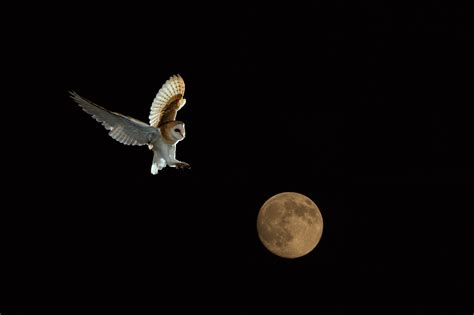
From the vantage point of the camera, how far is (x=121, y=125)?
5.13 meters

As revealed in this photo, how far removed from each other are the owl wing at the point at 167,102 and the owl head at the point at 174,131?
0.16 m

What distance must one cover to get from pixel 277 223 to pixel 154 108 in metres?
2.29

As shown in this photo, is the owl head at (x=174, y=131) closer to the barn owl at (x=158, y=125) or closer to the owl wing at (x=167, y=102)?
the barn owl at (x=158, y=125)

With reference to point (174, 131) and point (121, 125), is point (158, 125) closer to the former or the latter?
point (174, 131)

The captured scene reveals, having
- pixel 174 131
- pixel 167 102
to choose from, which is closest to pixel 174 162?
pixel 174 131

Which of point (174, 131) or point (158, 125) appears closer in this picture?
point (174, 131)

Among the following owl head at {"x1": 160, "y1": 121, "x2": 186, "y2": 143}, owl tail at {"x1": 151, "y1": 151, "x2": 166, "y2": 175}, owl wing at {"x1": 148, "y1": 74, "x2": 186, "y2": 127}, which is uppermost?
owl wing at {"x1": 148, "y1": 74, "x2": 186, "y2": 127}

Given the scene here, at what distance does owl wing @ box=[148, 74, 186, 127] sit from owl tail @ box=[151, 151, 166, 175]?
37cm

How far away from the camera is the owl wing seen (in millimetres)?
5312

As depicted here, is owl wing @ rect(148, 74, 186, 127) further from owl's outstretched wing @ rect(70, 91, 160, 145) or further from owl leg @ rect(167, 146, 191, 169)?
owl leg @ rect(167, 146, 191, 169)

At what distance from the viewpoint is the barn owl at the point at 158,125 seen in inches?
198

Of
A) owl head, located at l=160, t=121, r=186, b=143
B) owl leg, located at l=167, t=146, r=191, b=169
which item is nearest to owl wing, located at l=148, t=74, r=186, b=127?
owl head, located at l=160, t=121, r=186, b=143

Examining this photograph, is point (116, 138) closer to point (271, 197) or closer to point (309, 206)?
point (271, 197)

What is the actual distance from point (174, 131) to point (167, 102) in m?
0.46
